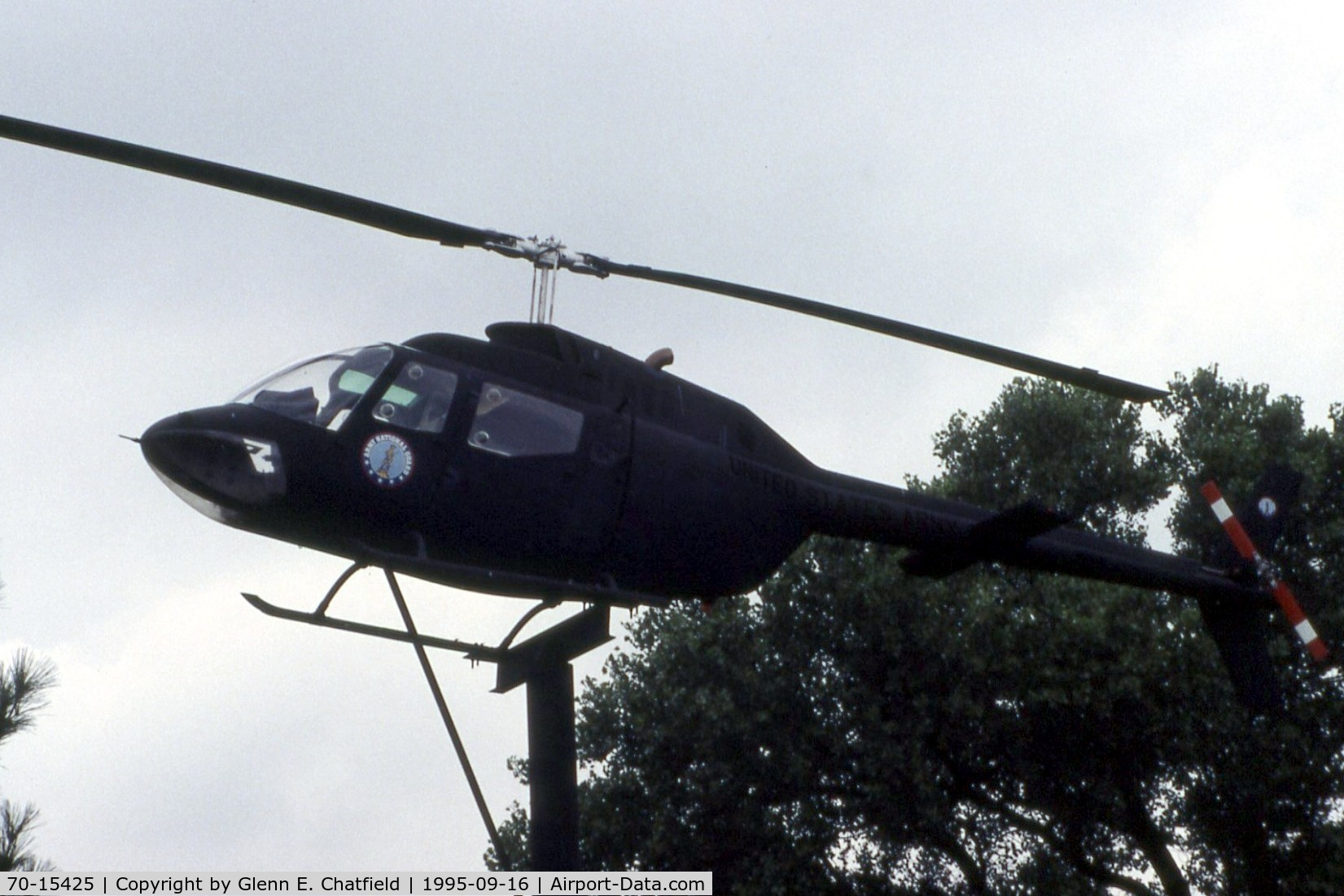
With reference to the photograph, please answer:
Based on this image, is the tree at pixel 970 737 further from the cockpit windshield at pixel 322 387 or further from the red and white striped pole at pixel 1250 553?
the cockpit windshield at pixel 322 387

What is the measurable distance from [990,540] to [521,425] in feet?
15.8

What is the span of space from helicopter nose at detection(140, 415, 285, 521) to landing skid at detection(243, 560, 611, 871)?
30.6 inches

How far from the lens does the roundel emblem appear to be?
28.0ft

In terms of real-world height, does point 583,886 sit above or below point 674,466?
below

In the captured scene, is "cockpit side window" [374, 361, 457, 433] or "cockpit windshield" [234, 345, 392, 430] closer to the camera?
"cockpit windshield" [234, 345, 392, 430]

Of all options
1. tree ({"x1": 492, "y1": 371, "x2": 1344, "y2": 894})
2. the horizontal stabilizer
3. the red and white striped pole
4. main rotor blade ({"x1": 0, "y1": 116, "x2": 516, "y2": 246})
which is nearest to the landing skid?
main rotor blade ({"x1": 0, "y1": 116, "x2": 516, "y2": 246})

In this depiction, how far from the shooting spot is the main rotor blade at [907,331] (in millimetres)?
9672

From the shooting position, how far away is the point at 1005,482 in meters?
25.5

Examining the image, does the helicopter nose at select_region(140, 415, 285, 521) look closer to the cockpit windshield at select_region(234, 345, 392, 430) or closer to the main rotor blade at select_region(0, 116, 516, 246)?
the cockpit windshield at select_region(234, 345, 392, 430)

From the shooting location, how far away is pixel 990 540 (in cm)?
1182

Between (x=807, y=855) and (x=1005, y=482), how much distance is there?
27.3 feet

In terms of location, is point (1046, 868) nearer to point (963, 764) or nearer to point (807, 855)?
point (963, 764)

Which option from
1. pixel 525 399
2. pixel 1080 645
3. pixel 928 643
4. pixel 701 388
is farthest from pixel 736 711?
pixel 525 399

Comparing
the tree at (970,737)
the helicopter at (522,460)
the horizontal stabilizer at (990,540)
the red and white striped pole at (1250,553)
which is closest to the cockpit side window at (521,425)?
the helicopter at (522,460)
